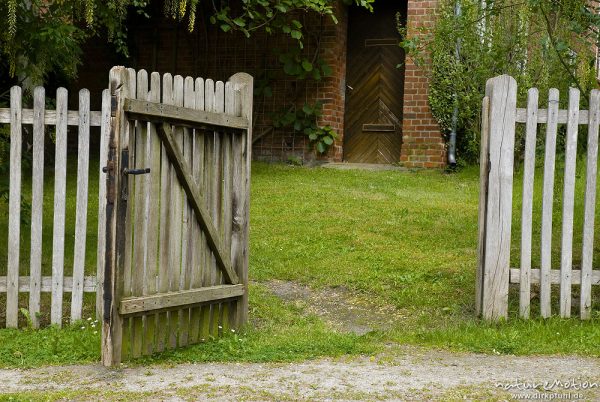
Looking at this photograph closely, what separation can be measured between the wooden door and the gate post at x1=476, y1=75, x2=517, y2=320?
30.5ft

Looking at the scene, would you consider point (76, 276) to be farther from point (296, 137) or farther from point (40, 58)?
point (296, 137)

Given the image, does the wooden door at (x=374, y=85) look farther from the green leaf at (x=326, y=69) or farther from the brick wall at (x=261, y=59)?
the green leaf at (x=326, y=69)

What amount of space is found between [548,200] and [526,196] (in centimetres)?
20

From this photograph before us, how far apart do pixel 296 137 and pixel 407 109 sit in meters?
2.07

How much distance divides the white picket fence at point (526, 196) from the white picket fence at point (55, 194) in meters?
2.73

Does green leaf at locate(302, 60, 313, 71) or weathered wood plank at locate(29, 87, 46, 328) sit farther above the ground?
green leaf at locate(302, 60, 313, 71)

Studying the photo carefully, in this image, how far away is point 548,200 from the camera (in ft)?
20.0

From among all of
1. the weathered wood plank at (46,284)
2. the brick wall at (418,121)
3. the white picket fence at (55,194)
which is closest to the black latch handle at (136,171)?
the white picket fence at (55,194)

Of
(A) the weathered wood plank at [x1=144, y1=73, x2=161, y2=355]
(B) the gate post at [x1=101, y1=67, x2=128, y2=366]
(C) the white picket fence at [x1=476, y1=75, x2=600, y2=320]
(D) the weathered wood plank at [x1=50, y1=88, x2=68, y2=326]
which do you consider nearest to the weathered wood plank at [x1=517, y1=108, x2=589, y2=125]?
(C) the white picket fence at [x1=476, y1=75, x2=600, y2=320]

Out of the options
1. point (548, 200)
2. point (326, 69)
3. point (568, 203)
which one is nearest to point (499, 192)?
point (548, 200)

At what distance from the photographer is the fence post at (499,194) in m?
6.05

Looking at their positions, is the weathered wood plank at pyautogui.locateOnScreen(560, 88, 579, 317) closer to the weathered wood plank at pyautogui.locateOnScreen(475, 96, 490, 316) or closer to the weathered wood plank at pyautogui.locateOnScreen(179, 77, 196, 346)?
the weathered wood plank at pyautogui.locateOnScreen(475, 96, 490, 316)

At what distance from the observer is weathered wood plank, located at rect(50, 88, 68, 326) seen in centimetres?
586

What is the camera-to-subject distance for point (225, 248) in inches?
233
